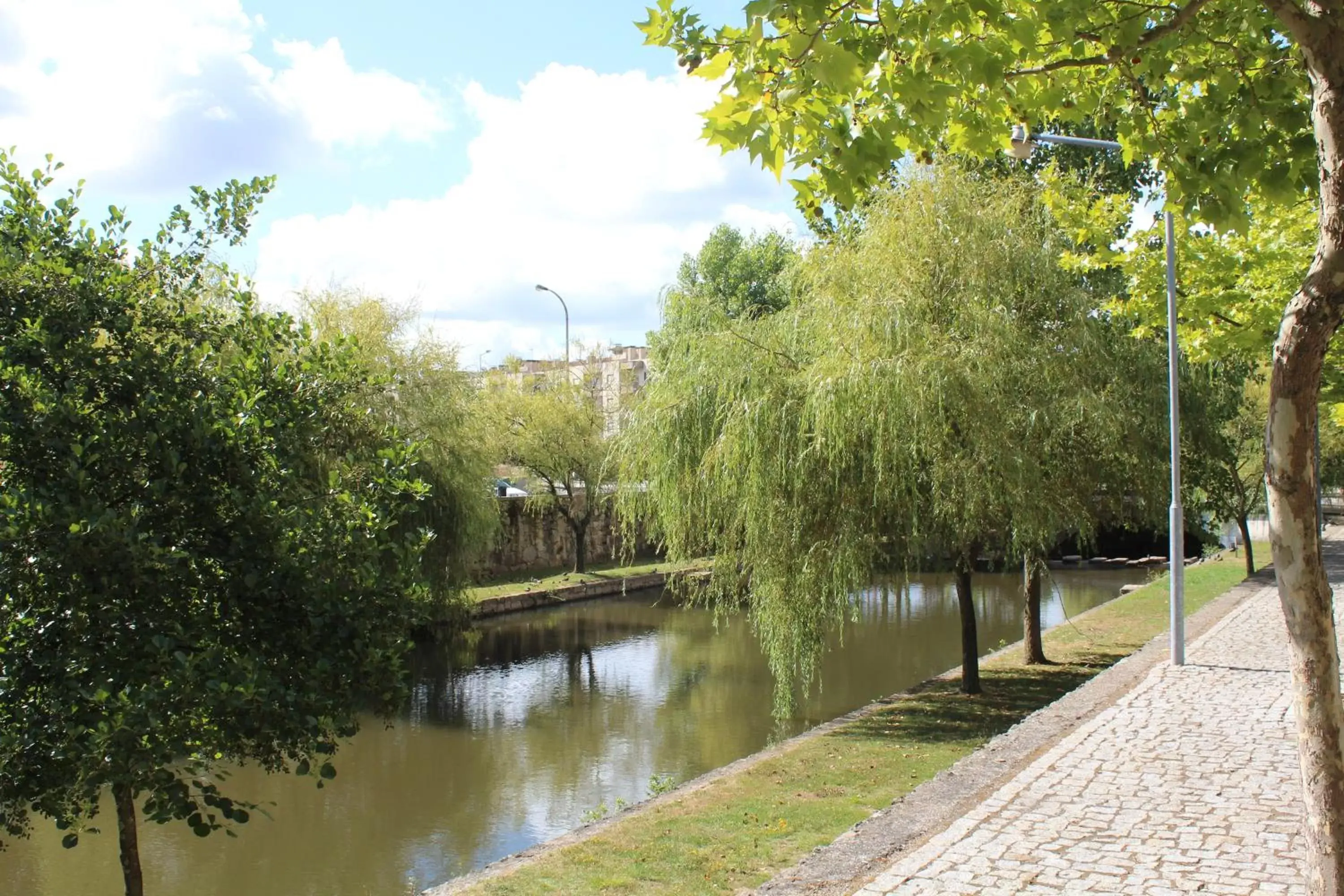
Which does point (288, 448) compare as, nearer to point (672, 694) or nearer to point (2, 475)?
point (2, 475)

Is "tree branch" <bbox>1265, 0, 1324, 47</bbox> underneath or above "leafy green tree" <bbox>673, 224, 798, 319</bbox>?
underneath

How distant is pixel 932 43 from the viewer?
5035 millimetres

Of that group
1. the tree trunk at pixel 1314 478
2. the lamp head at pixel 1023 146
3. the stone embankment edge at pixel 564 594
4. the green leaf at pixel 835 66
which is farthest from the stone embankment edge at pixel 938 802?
the stone embankment edge at pixel 564 594

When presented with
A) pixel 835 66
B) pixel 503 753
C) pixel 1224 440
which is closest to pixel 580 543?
pixel 503 753

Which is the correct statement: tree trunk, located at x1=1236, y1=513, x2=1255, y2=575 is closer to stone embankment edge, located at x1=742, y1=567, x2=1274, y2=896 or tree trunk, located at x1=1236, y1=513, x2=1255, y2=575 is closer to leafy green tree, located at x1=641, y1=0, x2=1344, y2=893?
stone embankment edge, located at x1=742, y1=567, x2=1274, y2=896

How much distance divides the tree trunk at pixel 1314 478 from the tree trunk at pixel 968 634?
33.4ft

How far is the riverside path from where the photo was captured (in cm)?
575

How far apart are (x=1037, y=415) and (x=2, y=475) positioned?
34.9 ft

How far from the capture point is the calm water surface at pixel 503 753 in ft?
35.9

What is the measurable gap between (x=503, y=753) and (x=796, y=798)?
231 inches

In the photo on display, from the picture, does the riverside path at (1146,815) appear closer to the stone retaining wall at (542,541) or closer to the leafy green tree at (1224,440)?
the leafy green tree at (1224,440)

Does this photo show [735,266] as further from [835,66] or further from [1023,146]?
[835,66]

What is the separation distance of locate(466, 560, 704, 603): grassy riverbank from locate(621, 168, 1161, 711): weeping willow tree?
12527 millimetres

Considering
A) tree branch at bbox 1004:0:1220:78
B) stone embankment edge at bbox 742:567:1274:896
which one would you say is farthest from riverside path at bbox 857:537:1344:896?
tree branch at bbox 1004:0:1220:78
